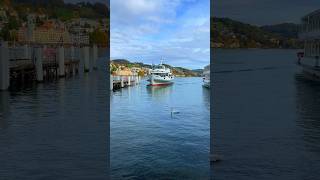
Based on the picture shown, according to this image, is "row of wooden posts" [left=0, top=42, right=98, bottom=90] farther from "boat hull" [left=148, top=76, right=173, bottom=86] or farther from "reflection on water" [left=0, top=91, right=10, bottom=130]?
"boat hull" [left=148, top=76, right=173, bottom=86]

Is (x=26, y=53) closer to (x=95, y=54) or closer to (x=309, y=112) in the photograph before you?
(x=95, y=54)

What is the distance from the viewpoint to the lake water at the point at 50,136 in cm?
1537

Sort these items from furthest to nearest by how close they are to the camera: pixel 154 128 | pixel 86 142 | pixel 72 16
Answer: pixel 72 16, pixel 154 128, pixel 86 142

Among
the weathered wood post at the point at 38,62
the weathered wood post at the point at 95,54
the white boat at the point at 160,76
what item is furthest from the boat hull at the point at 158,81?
the weathered wood post at the point at 95,54

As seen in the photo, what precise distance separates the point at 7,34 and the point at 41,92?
21373mm

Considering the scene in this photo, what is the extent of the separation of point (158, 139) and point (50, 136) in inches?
248

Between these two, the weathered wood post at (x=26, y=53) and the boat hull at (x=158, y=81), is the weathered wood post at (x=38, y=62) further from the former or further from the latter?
the boat hull at (x=158, y=81)

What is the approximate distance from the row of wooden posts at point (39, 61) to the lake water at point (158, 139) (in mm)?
7301

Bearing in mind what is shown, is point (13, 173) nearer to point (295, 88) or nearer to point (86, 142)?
point (86, 142)

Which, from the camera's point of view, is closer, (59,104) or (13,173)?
(13,173)

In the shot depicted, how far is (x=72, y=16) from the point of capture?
81875 mm

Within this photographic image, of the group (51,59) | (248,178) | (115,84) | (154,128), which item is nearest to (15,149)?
(248,178)

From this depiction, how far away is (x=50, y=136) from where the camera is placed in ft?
75.6

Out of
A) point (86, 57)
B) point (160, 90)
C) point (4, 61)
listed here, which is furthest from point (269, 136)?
point (86, 57)
